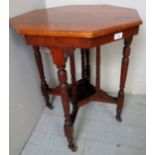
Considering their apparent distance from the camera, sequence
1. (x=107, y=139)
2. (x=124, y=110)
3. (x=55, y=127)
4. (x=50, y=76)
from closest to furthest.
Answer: (x=107, y=139) → (x=55, y=127) → (x=124, y=110) → (x=50, y=76)

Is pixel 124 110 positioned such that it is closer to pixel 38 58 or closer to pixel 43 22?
pixel 38 58

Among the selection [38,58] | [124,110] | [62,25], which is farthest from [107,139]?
[62,25]

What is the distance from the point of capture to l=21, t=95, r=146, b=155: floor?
1.22m

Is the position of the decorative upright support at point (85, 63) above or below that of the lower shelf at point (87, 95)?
above

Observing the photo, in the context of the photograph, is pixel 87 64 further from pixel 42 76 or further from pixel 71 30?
pixel 71 30

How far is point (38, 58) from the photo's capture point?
→ 129 centimetres

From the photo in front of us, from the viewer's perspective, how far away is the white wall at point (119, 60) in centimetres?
131

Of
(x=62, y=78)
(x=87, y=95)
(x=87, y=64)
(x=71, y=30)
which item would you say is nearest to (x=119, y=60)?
(x=87, y=64)

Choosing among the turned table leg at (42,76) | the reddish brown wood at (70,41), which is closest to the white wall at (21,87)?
the turned table leg at (42,76)

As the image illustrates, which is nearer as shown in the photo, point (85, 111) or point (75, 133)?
point (75, 133)

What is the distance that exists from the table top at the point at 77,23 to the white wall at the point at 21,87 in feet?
0.49

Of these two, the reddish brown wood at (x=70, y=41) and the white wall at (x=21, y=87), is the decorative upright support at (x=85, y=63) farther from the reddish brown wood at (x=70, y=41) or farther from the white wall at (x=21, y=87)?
the reddish brown wood at (x=70, y=41)

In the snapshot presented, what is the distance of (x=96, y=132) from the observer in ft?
4.40

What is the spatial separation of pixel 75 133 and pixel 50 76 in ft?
2.00
